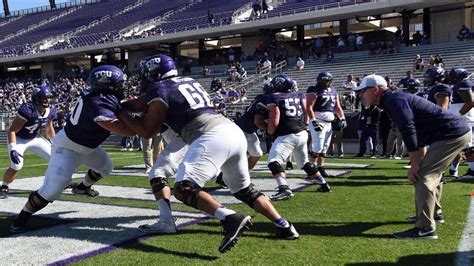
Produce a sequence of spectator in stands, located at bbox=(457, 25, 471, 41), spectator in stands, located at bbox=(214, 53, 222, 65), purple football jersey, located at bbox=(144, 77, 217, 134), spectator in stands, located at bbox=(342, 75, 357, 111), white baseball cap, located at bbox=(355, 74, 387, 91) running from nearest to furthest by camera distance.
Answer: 1. purple football jersey, located at bbox=(144, 77, 217, 134)
2. white baseball cap, located at bbox=(355, 74, 387, 91)
3. spectator in stands, located at bbox=(342, 75, 357, 111)
4. spectator in stands, located at bbox=(457, 25, 471, 41)
5. spectator in stands, located at bbox=(214, 53, 222, 65)

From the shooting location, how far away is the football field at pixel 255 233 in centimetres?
425

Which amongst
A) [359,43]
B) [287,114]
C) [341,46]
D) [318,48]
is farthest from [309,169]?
[318,48]

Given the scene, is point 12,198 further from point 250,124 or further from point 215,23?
point 215,23

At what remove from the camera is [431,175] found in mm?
4875

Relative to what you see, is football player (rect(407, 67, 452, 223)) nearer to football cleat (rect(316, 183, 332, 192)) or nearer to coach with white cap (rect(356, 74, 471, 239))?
coach with white cap (rect(356, 74, 471, 239))

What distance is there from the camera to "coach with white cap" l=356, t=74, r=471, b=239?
187 inches

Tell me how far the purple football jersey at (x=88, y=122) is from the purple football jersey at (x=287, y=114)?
2.63m

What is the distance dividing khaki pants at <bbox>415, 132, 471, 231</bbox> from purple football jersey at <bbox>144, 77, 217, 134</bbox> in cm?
213

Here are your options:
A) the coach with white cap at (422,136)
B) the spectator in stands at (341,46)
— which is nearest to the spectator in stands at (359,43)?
the spectator in stands at (341,46)

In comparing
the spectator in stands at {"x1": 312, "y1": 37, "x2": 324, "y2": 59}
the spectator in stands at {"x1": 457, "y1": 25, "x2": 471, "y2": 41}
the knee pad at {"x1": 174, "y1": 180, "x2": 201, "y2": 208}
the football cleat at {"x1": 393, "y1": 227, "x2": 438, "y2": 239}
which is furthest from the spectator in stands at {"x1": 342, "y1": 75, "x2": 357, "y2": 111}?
the knee pad at {"x1": 174, "y1": 180, "x2": 201, "y2": 208}

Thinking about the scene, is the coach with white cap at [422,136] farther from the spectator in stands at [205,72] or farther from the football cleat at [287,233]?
the spectator in stands at [205,72]

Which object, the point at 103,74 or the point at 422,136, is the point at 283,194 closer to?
the point at 422,136

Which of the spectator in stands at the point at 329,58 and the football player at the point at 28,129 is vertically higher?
the spectator in stands at the point at 329,58

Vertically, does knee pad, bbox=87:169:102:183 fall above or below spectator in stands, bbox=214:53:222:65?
below
